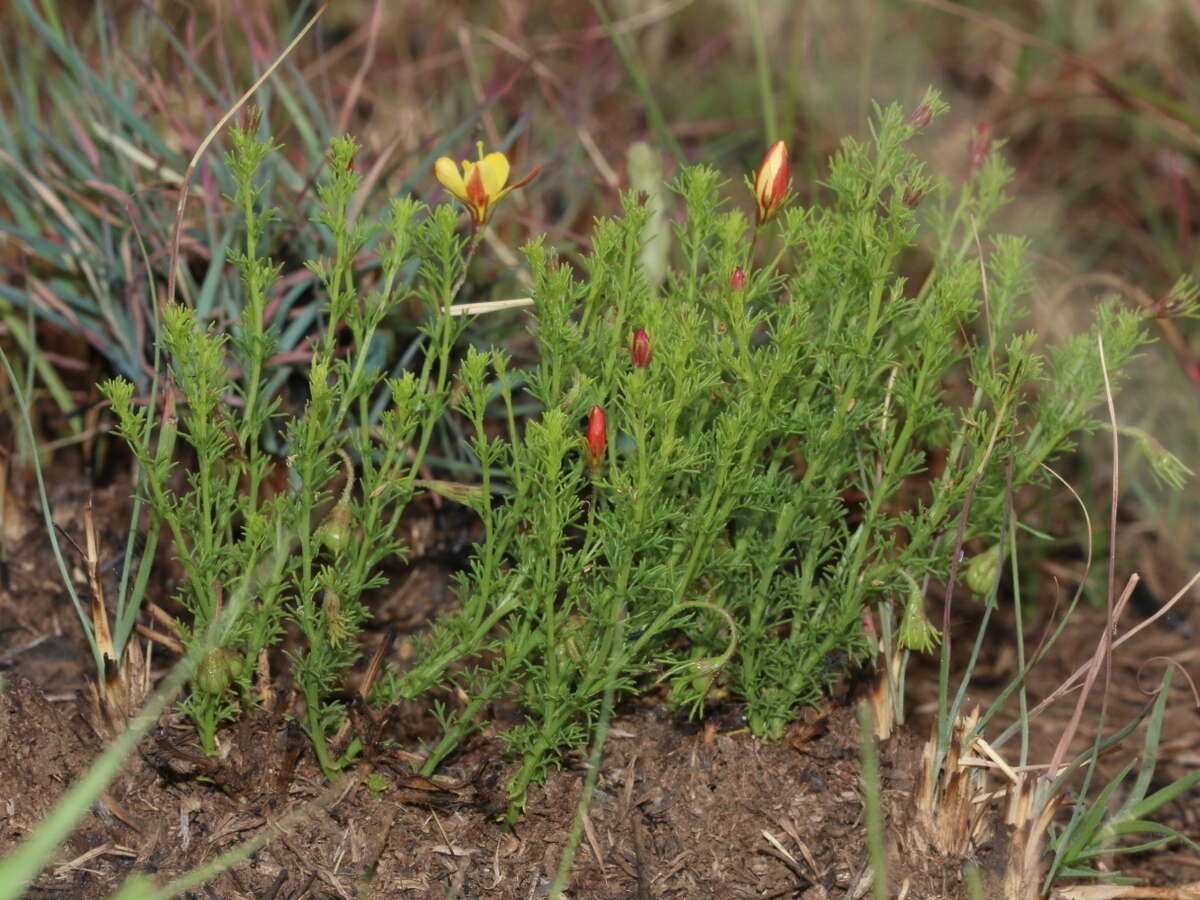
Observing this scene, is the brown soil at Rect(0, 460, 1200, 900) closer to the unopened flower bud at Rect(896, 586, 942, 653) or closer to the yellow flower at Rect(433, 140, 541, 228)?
the unopened flower bud at Rect(896, 586, 942, 653)

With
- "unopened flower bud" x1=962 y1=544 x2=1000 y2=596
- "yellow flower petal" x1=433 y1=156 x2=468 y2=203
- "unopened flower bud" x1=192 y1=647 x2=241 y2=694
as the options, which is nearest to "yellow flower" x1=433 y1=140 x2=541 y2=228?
"yellow flower petal" x1=433 y1=156 x2=468 y2=203

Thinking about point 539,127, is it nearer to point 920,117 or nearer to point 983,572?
point 920,117

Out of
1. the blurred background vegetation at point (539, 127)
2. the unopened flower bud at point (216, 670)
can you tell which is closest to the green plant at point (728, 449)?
the unopened flower bud at point (216, 670)

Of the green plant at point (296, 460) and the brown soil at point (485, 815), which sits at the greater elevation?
the green plant at point (296, 460)

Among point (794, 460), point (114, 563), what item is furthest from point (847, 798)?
point (114, 563)

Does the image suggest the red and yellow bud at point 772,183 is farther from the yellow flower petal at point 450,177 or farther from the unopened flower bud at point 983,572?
the unopened flower bud at point 983,572

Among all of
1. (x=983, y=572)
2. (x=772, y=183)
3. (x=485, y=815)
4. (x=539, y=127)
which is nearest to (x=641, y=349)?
(x=772, y=183)

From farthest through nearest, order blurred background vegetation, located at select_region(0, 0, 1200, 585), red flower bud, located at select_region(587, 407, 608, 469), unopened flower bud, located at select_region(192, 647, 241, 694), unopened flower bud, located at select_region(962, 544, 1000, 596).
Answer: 1. blurred background vegetation, located at select_region(0, 0, 1200, 585)
2. unopened flower bud, located at select_region(962, 544, 1000, 596)
3. unopened flower bud, located at select_region(192, 647, 241, 694)
4. red flower bud, located at select_region(587, 407, 608, 469)
